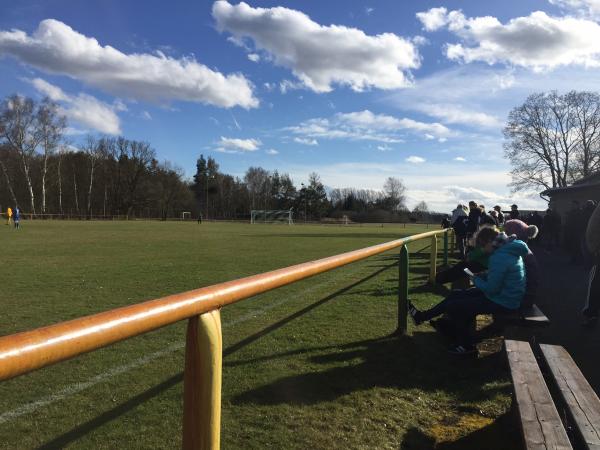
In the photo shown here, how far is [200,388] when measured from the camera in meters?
1.54

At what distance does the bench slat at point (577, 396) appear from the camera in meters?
2.26

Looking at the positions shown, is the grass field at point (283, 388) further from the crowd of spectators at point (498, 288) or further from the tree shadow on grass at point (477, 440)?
the crowd of spectators at point (498, 288)

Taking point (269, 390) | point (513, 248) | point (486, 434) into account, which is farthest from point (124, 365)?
point (513, 248)

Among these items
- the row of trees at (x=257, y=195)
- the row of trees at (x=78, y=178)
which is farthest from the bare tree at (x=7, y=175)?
the row of trees at (x=257, y=195)

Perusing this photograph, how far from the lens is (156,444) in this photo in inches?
110

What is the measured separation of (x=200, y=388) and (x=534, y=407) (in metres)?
1.95

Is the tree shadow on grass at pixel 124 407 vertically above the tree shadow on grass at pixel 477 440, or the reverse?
the tree shadow on grass at pixel 124 407

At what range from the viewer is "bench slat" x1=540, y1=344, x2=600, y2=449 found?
2264mm

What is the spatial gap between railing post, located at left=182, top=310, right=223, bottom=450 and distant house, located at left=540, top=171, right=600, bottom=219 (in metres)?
22.9

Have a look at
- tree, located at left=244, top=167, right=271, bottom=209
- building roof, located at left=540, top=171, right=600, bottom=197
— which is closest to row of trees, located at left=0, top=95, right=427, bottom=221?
tree, located at left=244, top=167, right=271, bottom=209

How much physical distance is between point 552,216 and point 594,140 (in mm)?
35586

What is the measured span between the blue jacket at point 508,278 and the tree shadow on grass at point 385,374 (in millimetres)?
528

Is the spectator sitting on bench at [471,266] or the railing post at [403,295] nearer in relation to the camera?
the railing post at [403,295]

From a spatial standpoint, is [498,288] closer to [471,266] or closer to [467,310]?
[467,310]
